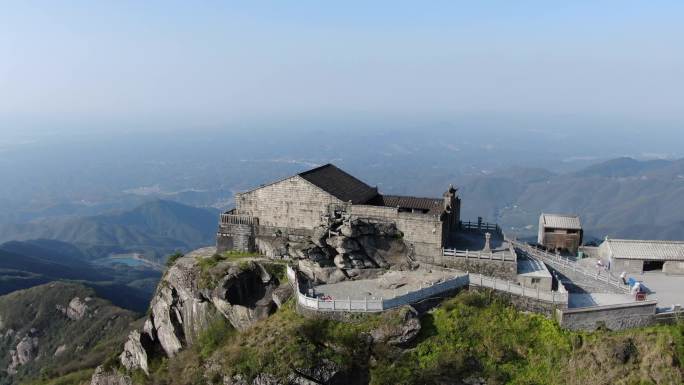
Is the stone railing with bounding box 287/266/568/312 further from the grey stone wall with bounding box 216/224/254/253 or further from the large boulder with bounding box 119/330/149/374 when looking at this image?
the large boulder with bounding box 119/330/149/374

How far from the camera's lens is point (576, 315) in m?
30.6

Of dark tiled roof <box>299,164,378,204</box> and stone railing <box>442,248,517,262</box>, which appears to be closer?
stone railing <box>442,248,517,262</box>

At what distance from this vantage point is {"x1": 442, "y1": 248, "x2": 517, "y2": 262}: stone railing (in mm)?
35219

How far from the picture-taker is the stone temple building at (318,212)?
3738 centimetres

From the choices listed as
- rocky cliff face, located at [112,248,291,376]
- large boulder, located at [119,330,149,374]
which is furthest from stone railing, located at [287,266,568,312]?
large boulder, located at [119,330,149,374]

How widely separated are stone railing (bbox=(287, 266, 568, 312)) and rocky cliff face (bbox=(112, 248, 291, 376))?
136 inches

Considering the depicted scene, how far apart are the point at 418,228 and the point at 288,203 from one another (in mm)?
9713

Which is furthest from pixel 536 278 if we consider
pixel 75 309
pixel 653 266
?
pixel 75 309

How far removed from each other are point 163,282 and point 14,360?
7778 cm

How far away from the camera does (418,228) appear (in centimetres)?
3725

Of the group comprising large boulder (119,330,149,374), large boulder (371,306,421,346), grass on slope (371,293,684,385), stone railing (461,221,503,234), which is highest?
stone railing (461,221,503,234)

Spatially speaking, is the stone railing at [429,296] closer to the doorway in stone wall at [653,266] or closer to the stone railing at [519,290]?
the stone railing at [519,290]

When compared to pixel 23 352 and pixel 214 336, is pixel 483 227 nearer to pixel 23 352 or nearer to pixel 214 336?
pixel 214 336

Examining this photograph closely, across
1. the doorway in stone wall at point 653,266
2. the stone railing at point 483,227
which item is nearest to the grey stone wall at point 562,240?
the stone railing at point 483,227
